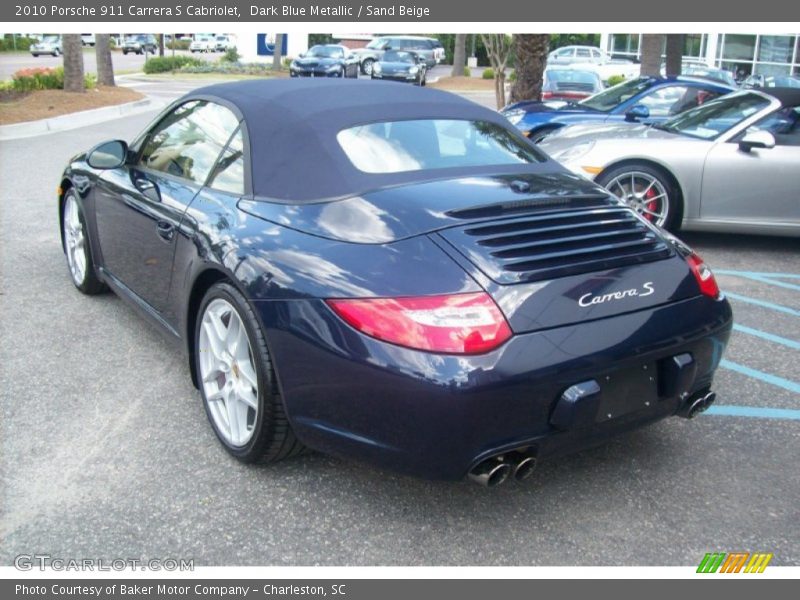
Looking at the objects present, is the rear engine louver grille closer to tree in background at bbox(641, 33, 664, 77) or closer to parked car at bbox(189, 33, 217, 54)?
tree in background at bbox(641, 33, 664, 77)

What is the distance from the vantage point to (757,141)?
6477 mm

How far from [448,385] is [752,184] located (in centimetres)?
508

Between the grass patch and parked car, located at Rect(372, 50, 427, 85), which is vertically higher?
parked car, located at Rect(372, 50, 427, 85)

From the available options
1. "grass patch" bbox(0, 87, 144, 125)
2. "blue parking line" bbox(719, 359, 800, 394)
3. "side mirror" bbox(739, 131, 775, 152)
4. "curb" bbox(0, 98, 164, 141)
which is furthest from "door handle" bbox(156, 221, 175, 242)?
"grass patch" bbox(0, 87, 144, 125)

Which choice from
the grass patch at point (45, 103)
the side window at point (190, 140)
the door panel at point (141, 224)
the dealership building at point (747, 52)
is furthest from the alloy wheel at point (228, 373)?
the dealership building at point (747, 52)

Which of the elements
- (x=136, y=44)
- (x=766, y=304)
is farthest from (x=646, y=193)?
(x=136, y=44)

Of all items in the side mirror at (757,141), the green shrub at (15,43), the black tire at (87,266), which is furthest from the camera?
the green shrub at (15,43)

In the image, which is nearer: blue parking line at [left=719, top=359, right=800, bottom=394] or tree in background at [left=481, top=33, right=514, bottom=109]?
blue parking line at [left=719, top=359, right=800, bottom=394]

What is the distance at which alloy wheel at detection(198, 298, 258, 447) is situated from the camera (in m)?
3.12

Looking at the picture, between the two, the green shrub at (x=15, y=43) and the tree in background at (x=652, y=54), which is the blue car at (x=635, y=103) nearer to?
the tree in background at (x=652, y=54)

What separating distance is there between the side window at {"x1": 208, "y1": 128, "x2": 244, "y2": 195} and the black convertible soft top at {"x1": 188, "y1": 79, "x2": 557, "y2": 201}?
3.1 inches

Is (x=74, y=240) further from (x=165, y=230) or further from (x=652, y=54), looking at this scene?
(x=652, y=54)

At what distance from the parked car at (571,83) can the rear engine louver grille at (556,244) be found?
12.9m

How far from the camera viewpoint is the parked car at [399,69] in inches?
1176
